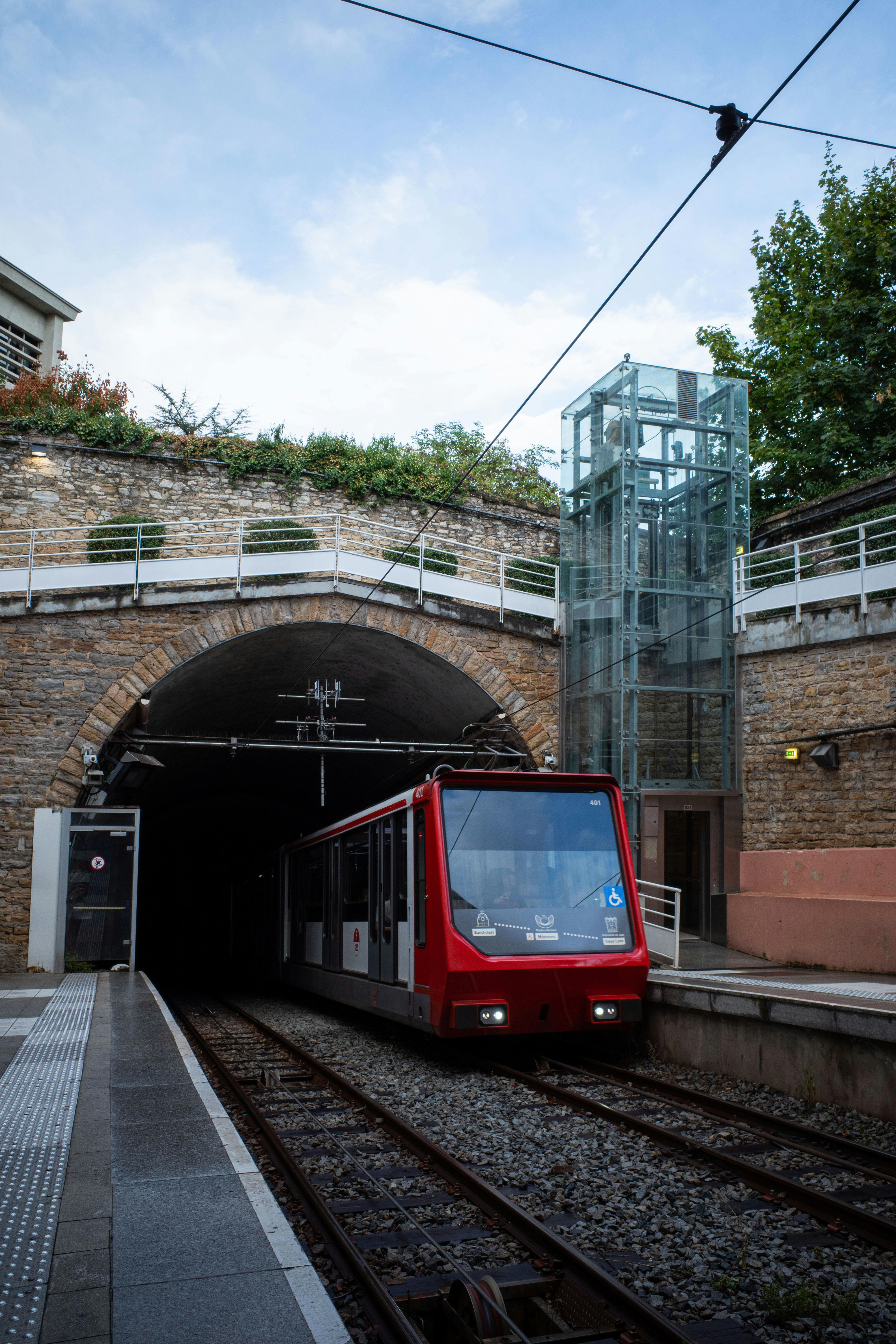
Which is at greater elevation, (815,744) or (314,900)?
(815,744)

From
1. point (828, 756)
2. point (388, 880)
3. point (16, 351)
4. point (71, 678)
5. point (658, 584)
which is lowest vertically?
point (388, 880)

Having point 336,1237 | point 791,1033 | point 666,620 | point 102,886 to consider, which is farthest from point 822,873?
point 102,886

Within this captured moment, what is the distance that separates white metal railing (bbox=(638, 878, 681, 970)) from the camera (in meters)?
12.3

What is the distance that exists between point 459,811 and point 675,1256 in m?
4.91

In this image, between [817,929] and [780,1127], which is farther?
[817,929]

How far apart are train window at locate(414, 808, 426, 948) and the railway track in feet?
5.50

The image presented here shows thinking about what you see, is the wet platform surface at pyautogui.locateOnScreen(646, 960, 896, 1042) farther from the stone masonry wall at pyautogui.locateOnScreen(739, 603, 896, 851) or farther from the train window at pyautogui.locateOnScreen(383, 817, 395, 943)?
the train window at pyautogui.locateOnScreen(383, 817, 395, 943)

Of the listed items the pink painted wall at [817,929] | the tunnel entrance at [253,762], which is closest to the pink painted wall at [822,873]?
the pink painted wall at [817,929]

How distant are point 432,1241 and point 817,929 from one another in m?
9.61

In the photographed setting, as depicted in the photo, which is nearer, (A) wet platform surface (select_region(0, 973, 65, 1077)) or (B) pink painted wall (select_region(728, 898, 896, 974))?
(A) wet platform surface (select_region(0, 973, 65, 1077))

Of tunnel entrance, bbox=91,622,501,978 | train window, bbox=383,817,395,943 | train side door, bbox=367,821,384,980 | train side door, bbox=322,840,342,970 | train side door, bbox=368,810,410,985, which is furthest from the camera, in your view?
tunnel entrance, bbox=91,622,501,978

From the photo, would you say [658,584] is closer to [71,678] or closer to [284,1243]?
[71,678]

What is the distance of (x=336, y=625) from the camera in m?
16.3

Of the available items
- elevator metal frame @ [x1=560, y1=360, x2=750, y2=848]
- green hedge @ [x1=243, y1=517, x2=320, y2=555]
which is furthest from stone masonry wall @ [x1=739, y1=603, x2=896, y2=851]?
green hedge @ [x1=243, y1=517, x2=320, y2=555]
